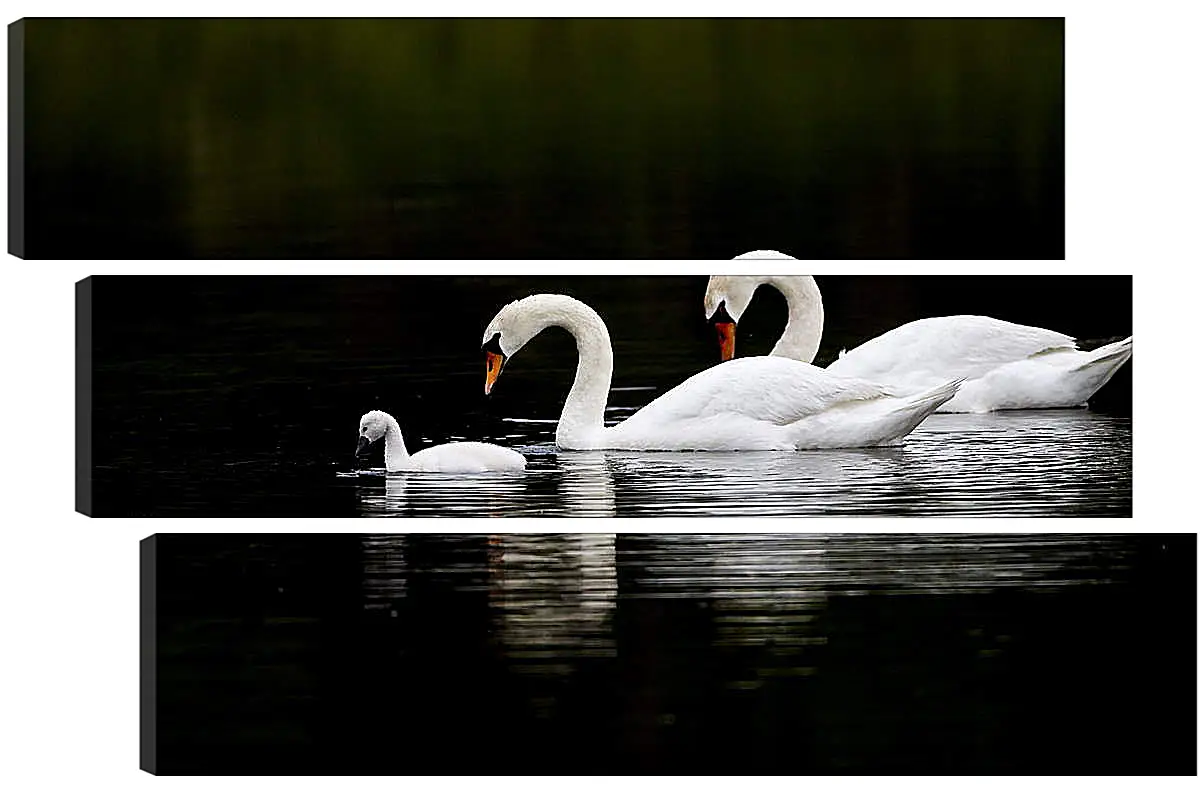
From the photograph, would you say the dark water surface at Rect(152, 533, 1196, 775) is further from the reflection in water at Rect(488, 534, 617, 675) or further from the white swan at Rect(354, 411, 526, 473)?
the white swan at Rect(354, 411, 526, 473)

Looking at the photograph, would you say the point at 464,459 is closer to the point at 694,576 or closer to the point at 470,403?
the point at 470,403

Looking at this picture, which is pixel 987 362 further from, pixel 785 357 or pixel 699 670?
pixel 699 670

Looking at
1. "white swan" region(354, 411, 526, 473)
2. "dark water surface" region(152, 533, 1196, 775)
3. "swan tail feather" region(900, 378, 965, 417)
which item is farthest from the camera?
"swan tail feather" region(900, 378, 965, 417)

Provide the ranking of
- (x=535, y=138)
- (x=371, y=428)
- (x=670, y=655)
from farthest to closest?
(x=535, y=138) < (x=371, y=428) < (x=670, y=655)

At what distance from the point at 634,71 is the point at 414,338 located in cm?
85

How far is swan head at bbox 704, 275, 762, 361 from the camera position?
7566 mm

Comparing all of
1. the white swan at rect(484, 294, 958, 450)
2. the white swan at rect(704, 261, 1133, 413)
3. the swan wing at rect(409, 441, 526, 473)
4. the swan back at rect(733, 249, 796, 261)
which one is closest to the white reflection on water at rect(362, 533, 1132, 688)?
the swan wing at rect(409, 441, 526, 473)

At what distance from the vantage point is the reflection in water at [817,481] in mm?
7398

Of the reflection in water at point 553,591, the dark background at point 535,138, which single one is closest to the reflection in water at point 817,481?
the reflection in water at point 553,591

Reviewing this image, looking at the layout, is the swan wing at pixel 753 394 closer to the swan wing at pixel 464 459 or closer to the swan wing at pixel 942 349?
the swan wing at pixel 942 349

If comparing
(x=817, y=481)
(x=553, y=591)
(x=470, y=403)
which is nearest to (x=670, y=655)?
(x=553, y=591)

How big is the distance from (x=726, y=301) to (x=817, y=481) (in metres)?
0.50

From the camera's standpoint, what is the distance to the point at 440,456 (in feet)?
24.6

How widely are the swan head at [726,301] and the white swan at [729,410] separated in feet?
0.28
